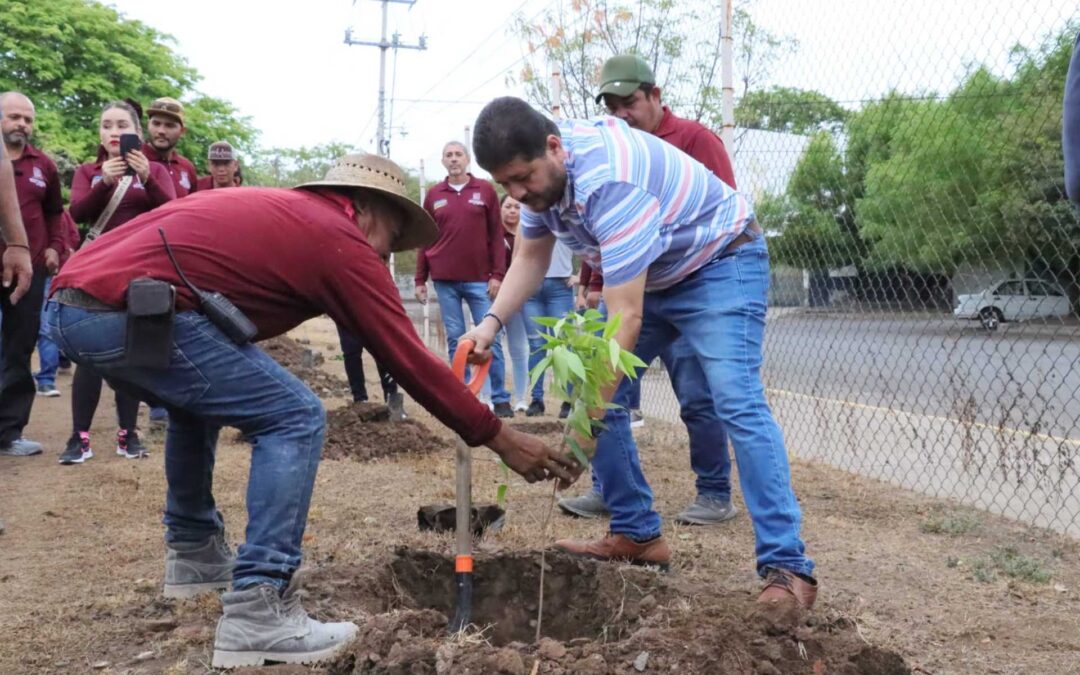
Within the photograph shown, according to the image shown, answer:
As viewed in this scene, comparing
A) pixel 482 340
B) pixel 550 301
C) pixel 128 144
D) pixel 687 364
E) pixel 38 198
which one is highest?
pixel 128 144

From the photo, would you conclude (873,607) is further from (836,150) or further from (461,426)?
(836,150)

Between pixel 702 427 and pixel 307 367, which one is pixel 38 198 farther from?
pixel 307 367

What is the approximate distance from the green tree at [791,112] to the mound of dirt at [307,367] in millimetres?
4548

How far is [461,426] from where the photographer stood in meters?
2.79

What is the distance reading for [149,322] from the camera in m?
2.56

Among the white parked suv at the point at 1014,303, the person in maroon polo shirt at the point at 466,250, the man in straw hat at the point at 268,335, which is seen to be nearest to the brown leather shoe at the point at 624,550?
the man in straw hat at the point at 268,335

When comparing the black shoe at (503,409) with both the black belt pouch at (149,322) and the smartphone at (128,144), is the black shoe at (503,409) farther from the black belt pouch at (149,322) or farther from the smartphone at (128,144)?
the black belt pouch at (149,322)

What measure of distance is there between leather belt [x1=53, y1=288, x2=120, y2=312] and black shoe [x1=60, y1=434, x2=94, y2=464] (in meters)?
3.54

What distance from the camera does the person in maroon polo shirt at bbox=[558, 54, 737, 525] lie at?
4512mm

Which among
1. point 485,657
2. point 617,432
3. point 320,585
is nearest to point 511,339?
point 617,432

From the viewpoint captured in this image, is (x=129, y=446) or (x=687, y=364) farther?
(x=129, y=446)

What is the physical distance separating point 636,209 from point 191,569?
6.61ft

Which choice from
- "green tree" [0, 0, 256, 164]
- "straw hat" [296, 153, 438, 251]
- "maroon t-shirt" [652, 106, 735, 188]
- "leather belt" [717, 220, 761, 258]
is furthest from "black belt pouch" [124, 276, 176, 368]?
"green tree" [0, 0, 256, 164]

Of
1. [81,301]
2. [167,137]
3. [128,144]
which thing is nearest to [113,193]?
[128,144]
